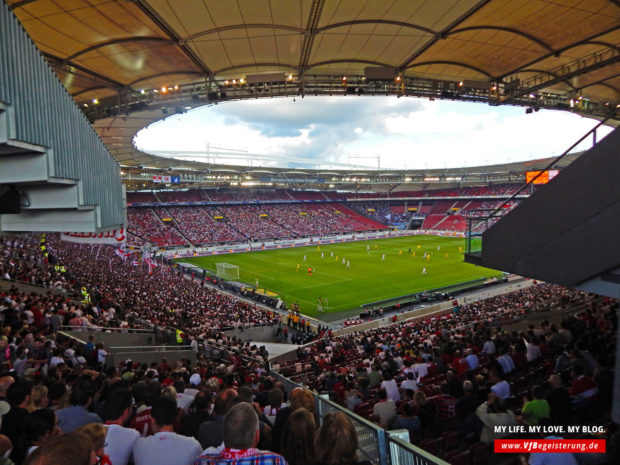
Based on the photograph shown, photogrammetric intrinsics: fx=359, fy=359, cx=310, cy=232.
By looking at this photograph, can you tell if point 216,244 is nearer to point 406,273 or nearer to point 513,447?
point 406,273

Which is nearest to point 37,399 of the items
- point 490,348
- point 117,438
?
point 117,438

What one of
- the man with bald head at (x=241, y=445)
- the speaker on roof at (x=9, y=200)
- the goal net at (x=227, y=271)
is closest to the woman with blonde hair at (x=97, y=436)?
the man with bald head at (x=241, y=445)

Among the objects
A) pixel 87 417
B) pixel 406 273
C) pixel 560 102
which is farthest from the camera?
pixel 406 273

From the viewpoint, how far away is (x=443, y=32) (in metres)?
13.2

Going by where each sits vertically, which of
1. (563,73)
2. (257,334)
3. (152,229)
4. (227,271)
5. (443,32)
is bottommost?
(257,334)

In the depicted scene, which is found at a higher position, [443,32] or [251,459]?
[443,32]

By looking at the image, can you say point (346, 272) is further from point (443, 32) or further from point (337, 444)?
point (337, 444)

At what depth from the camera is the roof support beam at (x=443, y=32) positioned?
1161 centimetres

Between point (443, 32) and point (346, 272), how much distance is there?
26928 mm

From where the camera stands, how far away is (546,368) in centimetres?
697

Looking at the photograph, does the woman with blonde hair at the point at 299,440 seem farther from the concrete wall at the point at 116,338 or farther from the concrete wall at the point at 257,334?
the concrete wall at the point at 257,334

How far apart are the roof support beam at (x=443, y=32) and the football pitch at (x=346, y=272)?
52.6 ft

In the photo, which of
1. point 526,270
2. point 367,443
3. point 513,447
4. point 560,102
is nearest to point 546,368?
point 526,270

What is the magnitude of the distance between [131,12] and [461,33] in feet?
37.6
